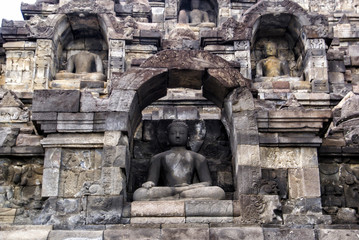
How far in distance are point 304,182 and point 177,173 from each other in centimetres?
254

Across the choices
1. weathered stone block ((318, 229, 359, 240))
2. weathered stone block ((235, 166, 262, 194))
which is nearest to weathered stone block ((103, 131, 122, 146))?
weathered stone block ((235, 166, 262, 194))

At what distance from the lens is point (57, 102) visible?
11906 mm

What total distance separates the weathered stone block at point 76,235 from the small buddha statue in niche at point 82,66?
31.5ft

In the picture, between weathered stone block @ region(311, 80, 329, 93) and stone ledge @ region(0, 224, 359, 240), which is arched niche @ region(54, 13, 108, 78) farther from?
stone ledge @ region(0, 224, 359, 240)

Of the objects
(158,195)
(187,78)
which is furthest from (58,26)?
(158,195)

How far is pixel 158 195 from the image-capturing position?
37.9 ft

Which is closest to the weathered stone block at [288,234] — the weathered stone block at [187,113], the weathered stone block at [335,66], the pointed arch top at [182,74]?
the pointed arch top at [182,74]

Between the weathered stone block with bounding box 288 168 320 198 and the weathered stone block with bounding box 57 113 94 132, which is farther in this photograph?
the weathered stone block with bounding box 57 113 94 132

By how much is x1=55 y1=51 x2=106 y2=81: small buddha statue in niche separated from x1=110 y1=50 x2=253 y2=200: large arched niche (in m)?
6.16

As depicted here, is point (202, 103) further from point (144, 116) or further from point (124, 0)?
point (124, 0)

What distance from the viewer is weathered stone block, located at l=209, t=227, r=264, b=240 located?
1047 centimetres

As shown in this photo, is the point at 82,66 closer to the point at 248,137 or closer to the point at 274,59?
the point at 274,59

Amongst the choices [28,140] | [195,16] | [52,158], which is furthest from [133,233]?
[195,16]

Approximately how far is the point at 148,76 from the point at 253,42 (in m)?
8.54
